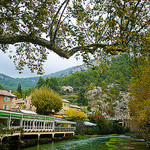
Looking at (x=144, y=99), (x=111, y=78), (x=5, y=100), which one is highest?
(x=111, y=78)

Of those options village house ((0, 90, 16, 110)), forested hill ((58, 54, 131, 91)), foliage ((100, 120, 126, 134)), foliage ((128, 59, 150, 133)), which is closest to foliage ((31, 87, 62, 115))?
village house ((0, 90, 16, 110))

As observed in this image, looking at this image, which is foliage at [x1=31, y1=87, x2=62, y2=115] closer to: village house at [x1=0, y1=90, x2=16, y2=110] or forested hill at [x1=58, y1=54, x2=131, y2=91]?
village house at [x1=0, y1=90, x2=16, y2=110]

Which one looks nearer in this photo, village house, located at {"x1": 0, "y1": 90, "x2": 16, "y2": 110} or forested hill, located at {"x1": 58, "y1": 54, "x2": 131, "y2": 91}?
village house, located at {"x1": 0, "y1": 90, "x2": 16, "y2": 110}

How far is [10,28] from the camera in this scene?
7.85 meters

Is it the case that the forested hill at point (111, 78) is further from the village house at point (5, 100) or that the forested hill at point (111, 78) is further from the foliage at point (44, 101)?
the village house at point (5, 100)

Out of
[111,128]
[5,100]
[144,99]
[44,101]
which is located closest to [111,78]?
[111,128]

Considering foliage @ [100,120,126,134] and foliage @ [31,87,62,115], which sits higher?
foliage @ [31,87,62,115]

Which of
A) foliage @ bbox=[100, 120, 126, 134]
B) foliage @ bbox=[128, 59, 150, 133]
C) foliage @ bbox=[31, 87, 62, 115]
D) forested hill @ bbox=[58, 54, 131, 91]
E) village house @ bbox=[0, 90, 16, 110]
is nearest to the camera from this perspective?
foliage @ bbox=[128, 59, 150, 133]

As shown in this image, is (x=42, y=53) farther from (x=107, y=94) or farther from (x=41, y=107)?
(x=107, y=94)

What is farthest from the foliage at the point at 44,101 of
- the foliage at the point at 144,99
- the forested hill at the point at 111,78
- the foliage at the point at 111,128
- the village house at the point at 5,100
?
the forested hill at the point at 111,78

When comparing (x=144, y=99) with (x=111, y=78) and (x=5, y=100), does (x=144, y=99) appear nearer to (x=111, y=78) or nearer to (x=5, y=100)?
(x=5, y=100)

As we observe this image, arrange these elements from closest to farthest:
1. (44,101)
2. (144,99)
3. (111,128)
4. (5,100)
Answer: (144,99), (5,100), (44,101), (111,128)

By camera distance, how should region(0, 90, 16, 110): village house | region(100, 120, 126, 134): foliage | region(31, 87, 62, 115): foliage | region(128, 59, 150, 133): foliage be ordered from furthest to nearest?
region(100, 120, 126, 134): foliage → region(31, 87, 62, 115): foliage → region(0, 90, 16, 110): village house → region(128, 59, 150, 133): foliage

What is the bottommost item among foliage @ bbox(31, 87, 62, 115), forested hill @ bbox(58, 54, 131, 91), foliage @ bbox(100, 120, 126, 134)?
foliage @ bbox(100, 120, 126, 134)
